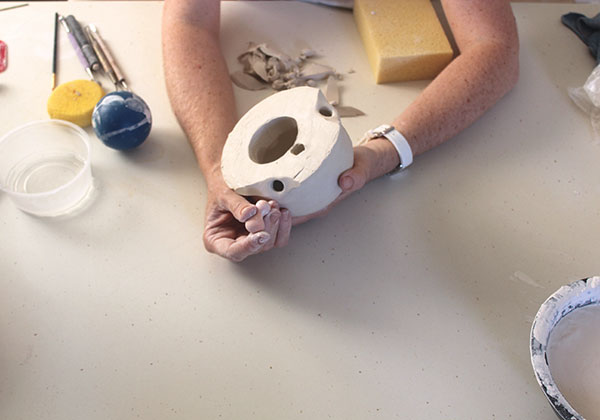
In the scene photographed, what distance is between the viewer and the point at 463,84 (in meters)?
1.34

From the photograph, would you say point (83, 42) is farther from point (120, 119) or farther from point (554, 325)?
point (554, 325)

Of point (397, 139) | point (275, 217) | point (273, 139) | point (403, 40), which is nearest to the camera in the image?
point (275, 217)

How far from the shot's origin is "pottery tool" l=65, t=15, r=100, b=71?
1.47 metres

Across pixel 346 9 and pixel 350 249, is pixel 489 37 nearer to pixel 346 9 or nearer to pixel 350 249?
pixel 346 9

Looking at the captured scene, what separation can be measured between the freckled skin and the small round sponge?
212 millimetres

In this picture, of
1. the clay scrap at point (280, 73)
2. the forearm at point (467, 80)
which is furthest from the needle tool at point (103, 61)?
the forearm at point (467, 80)

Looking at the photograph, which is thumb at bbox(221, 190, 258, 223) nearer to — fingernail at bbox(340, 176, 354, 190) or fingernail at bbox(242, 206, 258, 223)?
fingernail at bbox(242, 206, 258, 223)

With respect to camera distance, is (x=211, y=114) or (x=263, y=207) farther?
(x=211, y=114)

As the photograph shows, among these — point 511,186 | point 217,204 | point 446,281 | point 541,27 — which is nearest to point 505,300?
point 446,281

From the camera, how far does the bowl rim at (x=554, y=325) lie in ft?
2.71

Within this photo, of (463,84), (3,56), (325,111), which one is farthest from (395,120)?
(3,56)

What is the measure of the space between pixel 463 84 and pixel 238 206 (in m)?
0.71

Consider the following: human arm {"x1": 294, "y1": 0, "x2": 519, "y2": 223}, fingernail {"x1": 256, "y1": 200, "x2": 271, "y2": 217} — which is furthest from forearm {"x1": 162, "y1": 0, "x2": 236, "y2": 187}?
human arm {"x1": 294, "y1": 0, "x2": 519, "y2": 223}

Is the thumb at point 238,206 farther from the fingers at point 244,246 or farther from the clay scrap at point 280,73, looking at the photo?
the clay scrap at point 280,73
